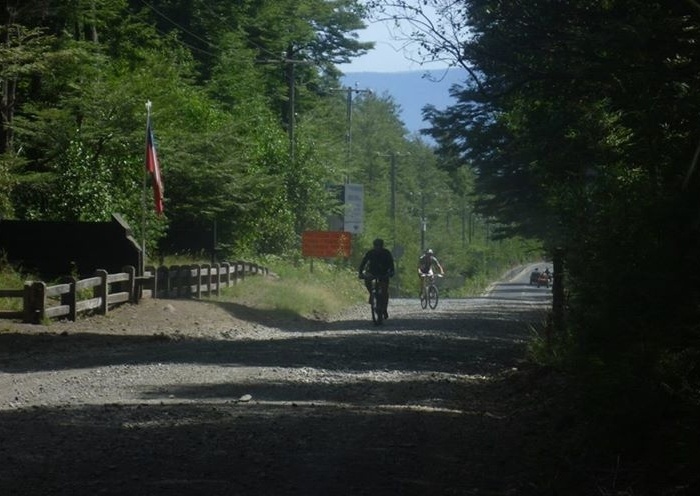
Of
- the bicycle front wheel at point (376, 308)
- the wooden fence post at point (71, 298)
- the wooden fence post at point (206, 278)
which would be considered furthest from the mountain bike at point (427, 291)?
the wooden fence post at point (71, 298)

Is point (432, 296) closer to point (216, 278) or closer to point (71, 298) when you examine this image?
point (216, 278)

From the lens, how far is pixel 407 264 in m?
105

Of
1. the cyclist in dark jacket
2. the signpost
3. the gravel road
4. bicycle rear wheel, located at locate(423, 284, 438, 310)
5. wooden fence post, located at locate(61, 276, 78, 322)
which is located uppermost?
the signpost

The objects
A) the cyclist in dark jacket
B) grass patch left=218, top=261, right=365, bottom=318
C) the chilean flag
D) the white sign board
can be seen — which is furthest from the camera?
the white sign board

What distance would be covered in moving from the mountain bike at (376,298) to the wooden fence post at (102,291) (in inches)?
258

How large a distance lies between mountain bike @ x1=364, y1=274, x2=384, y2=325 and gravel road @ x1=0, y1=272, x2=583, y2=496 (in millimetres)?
4869

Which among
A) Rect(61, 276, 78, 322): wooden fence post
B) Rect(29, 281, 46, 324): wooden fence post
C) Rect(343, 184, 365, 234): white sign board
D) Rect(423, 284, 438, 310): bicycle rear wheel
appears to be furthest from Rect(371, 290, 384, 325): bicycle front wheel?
Rect(343, 184, 365, 234): white sign board

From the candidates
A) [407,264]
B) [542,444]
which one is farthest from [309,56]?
[542,444]

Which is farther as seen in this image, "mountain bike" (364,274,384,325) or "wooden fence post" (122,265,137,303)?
Answer: "mountain bike" (364,274,384,325)

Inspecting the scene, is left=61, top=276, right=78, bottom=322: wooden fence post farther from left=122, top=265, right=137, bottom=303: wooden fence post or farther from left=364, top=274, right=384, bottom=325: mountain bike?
left=364, top=274, right=384, bottom=325: mountain bike

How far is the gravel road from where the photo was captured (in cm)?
924

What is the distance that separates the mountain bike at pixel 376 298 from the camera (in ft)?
97.8

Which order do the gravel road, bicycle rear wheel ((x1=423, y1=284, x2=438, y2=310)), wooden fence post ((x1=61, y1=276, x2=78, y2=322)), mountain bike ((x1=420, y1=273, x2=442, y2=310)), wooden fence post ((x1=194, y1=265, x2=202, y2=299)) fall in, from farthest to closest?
bicycle rear wheel ((x1=423, y1=284, x2=438, y2=310)) → mountain bike ((x1=420, y1=273, x2=442, y2=310)) → wooden fence post ((x1=194, y1=265, x2=202, y2=299)) → wooden fence post ((x1=61, y1=276, x2=78, y2=322)) → the gravel road

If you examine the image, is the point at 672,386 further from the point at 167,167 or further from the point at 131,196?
the point at 167,167
